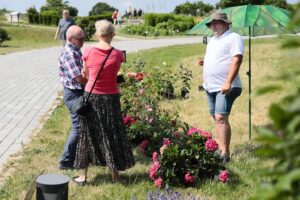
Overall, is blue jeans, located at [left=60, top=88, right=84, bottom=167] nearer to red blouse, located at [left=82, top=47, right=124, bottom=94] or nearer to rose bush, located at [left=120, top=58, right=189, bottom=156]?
red blouse, located at [left=82, top=47, right=124, bottom=94]

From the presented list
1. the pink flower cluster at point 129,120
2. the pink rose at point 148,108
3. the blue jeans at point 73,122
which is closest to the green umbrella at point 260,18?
the pink rose at point 148,108

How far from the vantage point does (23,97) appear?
1069 centimetres

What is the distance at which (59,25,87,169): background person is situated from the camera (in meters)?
4.92

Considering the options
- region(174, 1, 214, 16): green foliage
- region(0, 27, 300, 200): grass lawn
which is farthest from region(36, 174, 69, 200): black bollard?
region(174, 1, 214, 16): green foliage

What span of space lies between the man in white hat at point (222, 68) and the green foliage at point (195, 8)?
6730cm

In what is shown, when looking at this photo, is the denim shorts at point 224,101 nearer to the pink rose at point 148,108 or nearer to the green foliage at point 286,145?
the pink rose at point 148,108

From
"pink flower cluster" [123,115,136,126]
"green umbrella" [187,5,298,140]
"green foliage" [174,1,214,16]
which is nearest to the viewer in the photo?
"green umbrella" [187,5,298,140]

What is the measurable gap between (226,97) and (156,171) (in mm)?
A: 1155

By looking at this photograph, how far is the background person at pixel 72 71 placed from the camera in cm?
492

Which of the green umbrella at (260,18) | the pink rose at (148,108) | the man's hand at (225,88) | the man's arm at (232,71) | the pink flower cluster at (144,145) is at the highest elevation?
the green umbrella at (260,18)

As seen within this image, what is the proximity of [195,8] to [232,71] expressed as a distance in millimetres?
71768

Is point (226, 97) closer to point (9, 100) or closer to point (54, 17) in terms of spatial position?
point (9, 100)

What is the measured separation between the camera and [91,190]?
4.84 metres

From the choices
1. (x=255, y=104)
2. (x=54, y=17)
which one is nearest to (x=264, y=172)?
(x=255, y=104)
